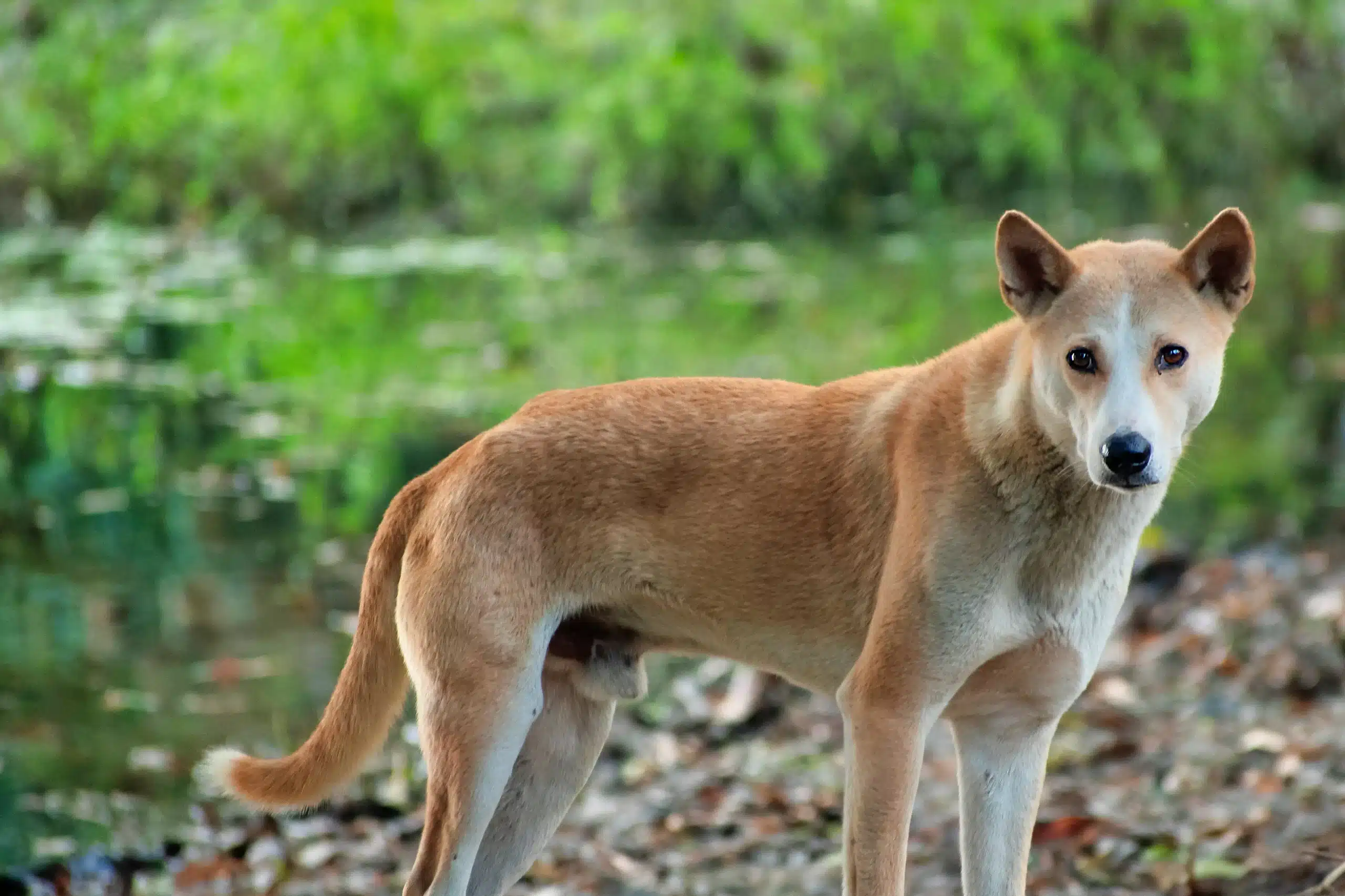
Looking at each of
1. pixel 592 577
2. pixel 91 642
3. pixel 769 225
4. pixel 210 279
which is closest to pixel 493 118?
pixel 769 225

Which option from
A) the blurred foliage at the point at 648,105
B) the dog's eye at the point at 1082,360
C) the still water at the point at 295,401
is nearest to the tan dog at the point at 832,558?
the dog's eye at the point at 1082,360

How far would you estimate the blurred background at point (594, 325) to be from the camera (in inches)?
177

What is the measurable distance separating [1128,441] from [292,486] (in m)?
6.15

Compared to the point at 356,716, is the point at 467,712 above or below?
above

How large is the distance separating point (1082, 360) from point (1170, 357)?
0.14 m

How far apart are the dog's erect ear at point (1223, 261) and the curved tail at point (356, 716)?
4.81ft

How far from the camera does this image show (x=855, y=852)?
9.09 feet

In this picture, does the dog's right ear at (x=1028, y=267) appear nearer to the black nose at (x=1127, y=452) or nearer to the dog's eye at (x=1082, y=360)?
the dog's eye at (x=1082, y=360)

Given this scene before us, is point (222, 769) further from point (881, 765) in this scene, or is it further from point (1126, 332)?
point (1126, 332)

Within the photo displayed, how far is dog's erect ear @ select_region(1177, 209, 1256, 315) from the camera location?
8.56 ft

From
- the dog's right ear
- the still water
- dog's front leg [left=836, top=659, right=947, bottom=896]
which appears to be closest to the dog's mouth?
the dog's right ear

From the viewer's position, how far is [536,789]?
314 cm

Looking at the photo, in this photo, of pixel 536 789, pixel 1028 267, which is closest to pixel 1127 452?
A: pixel 1028 267

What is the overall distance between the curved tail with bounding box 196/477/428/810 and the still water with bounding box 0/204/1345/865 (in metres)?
1.60
